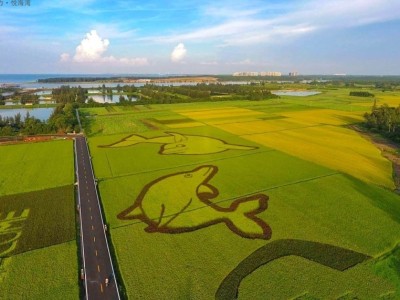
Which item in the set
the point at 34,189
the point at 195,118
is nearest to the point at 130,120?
the point at 195,118

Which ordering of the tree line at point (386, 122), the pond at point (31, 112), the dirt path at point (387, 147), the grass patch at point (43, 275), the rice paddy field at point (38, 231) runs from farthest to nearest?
the pond at point (31, 112), the tree line at point (386, 122), the dirt path at point (387, 147), the rice paddy field at point (38, 231), the grass patch at point (43, 275)

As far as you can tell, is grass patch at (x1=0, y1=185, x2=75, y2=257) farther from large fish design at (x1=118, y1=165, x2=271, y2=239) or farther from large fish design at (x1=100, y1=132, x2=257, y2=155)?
large fish design at (x1=100, y1=132, x2=257, y2=155)

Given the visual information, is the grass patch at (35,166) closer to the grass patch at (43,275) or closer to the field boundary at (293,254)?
the grass patch at (43,275)

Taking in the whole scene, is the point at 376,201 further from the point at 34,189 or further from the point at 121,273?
the point at 34,189

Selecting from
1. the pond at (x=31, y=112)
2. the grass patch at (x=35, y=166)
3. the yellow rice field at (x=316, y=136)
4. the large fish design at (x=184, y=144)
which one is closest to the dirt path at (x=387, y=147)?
the yellow rice field at (x=316, y=136)

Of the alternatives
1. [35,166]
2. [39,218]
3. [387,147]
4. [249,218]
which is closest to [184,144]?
[35,166]

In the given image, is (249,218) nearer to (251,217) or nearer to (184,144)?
(251,217)
